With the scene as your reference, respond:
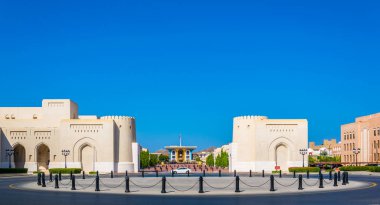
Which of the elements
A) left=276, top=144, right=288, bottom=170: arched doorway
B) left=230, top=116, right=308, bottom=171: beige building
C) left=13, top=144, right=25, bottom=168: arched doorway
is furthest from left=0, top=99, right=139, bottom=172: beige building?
left=276, top=144, right=288, bottom=170: arched doorway

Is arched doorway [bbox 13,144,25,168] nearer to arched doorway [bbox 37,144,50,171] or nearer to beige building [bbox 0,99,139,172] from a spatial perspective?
beige building [bbox 0,99,139,172]

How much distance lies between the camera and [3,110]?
7212 cm

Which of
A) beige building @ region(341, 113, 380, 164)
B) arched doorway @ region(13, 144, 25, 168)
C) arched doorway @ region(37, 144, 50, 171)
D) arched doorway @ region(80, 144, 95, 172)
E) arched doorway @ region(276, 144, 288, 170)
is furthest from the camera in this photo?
beige building @ region(341, 113, 380, 164)

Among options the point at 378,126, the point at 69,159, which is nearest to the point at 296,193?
the point at 69,159

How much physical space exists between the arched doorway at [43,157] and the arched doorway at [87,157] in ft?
21.3

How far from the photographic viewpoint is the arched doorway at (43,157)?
7000 centimetres

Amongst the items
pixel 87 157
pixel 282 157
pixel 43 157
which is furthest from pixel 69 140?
pixel 282 157

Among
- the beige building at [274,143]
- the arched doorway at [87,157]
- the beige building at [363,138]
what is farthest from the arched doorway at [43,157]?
the beige building at [363,138]

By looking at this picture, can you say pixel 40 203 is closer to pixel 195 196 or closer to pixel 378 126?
pixel 195 196

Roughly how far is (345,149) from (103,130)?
53.7 meters

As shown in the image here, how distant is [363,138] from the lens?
9169 cm

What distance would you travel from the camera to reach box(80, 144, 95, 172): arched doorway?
217 feet

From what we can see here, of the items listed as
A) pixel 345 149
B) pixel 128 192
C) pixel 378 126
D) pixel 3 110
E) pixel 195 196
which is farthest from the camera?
pixel 345 149

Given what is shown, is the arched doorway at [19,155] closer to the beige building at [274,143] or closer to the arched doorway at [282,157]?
the beige building at [274,143]
